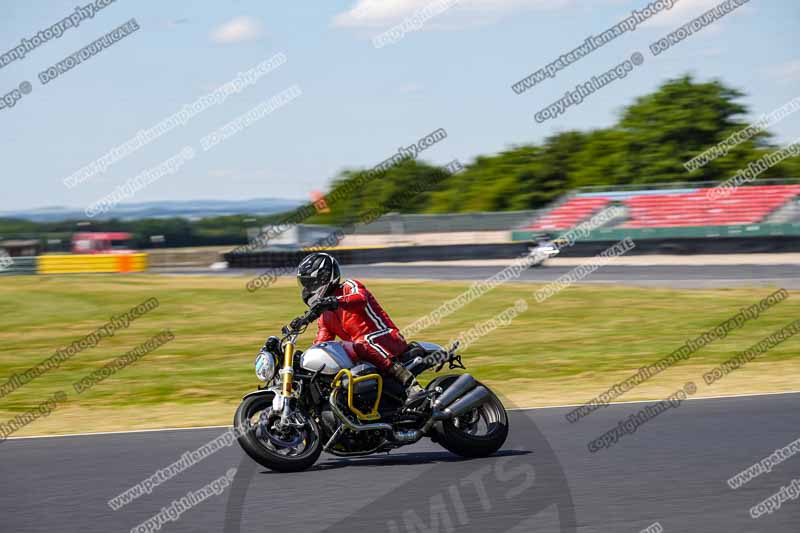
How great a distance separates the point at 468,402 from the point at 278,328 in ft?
44.0

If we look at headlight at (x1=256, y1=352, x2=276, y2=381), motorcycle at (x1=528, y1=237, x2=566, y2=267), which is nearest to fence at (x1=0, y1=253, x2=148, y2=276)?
motorcycle at (x1=528, y1=237, x2=566, y2=267)

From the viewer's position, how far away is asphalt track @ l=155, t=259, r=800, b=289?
25.5m

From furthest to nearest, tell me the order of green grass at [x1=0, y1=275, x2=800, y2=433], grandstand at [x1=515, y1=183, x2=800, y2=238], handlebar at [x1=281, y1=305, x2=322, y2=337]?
grandstand at [x1=515, y1=183, x2=800, y2=238], green grass at [x1=0, y1=275, x2=800, y2=433], handlebar at [x1=281, y1=305, x2=322, y2=337]

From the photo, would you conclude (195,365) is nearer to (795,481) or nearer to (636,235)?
(795,481)

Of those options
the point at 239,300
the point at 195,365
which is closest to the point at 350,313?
the point at 195,365

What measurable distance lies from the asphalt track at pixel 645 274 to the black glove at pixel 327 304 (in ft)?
62.5

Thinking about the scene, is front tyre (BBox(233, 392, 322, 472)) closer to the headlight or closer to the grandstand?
the headlight

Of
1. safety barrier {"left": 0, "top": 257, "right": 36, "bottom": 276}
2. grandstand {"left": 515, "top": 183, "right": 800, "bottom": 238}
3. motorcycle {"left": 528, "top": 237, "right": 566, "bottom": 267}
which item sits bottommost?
grandstand {"left": 515, "top": 183, "right": 800, "bottom": 238}

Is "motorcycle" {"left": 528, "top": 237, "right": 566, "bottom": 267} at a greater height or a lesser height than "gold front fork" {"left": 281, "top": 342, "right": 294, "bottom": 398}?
lesser

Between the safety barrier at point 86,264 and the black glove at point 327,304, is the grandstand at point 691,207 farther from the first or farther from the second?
the black glove at point 327,304

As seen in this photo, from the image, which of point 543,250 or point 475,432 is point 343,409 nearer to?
point 475,432

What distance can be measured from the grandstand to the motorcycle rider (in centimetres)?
2852

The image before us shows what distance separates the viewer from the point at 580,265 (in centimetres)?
3322

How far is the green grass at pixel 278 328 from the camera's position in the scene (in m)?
13.4
